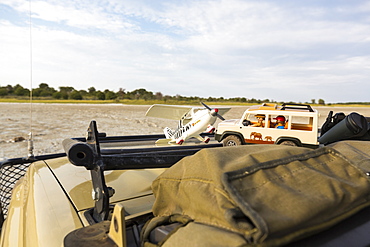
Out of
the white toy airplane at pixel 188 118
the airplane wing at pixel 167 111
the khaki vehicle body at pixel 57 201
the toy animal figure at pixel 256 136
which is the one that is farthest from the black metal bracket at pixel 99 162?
the airplane wing at pixel 167 111

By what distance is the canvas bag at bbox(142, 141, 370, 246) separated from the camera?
1.75 ft

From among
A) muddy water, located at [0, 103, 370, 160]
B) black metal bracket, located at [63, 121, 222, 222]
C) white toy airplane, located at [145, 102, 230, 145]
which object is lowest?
muddy water, located at [0, 103, 370, 160]

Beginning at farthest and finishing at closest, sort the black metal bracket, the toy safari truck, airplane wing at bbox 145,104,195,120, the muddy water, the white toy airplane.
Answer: airplane wing at bbox 145,104,195,120, the white toy airplane, the muddy water, the toy safari truck, the black metal bracket

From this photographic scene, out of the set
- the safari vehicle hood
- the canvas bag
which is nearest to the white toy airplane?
the safari vehicle hood

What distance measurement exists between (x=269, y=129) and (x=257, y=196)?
133 inches

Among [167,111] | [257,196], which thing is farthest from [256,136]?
[167,111]

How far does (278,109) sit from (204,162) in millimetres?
3494

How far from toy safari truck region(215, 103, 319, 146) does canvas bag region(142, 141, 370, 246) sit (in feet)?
8.97

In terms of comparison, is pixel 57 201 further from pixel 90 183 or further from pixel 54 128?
pixel 54 128

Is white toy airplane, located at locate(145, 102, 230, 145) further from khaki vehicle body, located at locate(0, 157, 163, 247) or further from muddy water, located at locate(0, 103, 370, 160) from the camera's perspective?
khaki vehicle body, located at locate(0, 157, 163, 247)

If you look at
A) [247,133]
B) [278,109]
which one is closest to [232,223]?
[247,133]

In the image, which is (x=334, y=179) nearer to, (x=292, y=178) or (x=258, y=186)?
(x=292, y=178)

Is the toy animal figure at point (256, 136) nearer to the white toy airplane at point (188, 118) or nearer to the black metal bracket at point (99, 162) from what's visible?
the black metal bracket at point (99, 162)

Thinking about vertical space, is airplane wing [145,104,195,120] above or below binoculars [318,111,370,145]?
below
